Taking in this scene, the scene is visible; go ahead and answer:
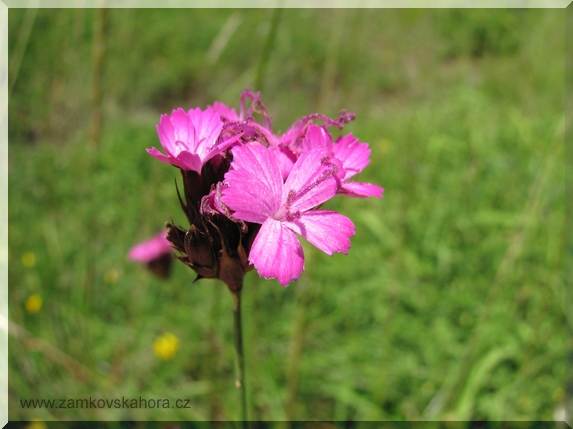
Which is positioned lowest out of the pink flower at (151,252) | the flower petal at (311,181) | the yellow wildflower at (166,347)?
the yellow wildflower at (166,347)

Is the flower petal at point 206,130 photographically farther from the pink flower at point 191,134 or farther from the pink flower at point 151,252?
the pink flower at point 151,252

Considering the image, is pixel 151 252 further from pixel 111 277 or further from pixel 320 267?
pixel 320 267

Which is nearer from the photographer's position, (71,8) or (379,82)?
(71,8)

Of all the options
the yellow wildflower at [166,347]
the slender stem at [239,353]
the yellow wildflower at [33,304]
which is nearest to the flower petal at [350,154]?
the slender stem at [239,353]

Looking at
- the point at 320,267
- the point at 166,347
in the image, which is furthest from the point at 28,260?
the point at 320,267

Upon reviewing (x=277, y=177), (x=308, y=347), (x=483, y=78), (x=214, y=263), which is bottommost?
(x=308, y=347)

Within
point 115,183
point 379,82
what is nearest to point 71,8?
point 115,183

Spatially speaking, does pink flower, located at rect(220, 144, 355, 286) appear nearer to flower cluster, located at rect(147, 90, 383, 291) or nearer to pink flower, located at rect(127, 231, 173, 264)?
flower cluster, located at rect(147, 90, 383, 291)

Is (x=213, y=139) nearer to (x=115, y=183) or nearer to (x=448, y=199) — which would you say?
(x=448, y=199)
